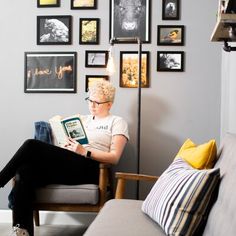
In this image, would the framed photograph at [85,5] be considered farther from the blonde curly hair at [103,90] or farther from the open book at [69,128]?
the open book at [69,128]

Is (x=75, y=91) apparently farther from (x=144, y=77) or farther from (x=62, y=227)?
(x=62, y=227)

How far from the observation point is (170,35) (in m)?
3.08

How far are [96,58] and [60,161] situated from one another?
99 cm

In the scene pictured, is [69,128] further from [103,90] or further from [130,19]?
[130,19]

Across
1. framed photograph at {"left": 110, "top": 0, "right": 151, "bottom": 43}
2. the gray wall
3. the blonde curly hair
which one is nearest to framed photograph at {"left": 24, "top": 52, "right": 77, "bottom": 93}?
the gray wall

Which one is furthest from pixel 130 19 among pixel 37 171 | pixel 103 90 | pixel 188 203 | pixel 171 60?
pixel 188 203

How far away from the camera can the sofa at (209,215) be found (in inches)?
50.0

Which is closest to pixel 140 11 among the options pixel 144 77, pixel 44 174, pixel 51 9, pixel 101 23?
pixel 101 23

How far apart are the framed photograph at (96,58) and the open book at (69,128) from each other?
67 cm

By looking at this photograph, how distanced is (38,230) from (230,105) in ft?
5.61

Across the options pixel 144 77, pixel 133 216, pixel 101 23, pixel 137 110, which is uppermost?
pixel 101 23

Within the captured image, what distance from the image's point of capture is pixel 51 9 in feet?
10.4

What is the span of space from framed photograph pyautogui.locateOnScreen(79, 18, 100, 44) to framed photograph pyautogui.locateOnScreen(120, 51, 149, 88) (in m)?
0.26

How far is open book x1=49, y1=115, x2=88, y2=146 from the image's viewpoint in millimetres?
2645
